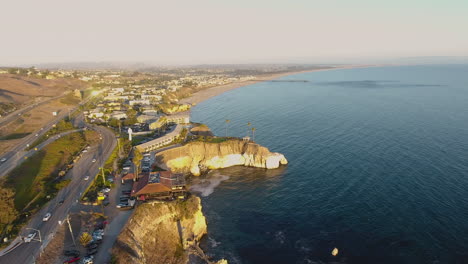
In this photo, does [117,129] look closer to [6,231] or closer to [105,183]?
[105,183]

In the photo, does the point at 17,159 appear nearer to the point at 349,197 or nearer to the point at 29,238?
the point at 29,238

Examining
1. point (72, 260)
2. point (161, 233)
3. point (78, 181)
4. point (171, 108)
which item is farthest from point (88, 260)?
point (171, 108)

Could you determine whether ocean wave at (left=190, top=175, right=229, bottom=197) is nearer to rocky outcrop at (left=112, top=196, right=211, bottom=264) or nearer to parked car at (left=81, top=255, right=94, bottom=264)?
rocky outcrop at (left=112, top=196, right=211, bottom=264)

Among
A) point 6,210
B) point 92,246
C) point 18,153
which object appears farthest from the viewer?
point 18,153

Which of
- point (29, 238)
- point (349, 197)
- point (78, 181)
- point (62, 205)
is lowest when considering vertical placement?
point (349, 197)

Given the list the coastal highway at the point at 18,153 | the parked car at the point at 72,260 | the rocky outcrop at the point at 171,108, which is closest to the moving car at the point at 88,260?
the parked car at the point at 72,260

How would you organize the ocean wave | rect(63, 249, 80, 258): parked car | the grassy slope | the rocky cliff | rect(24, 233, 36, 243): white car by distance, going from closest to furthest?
rect(63, 249, 80, 258): parked car
the rocky cliff
rect(24, 233, 36, 243): white car
the grassy slope
the ocean wave

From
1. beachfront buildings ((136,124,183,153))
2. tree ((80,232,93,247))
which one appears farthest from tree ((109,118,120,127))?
tree ((80,232,93,247))
